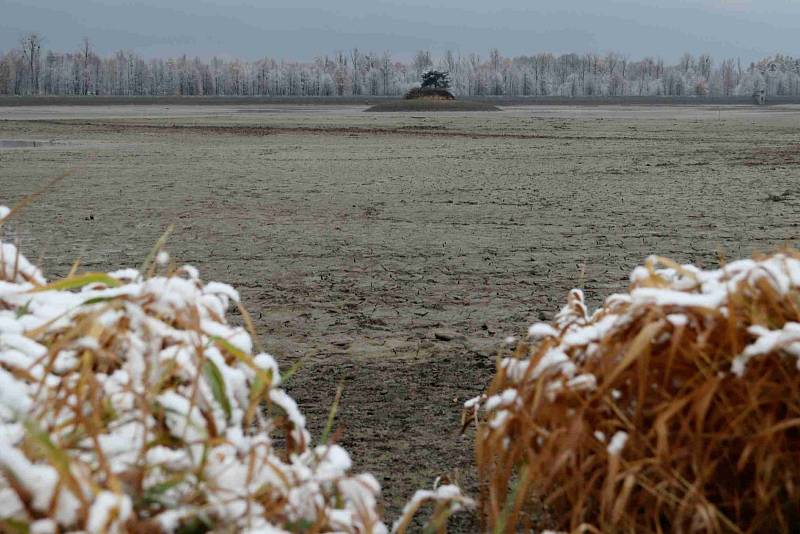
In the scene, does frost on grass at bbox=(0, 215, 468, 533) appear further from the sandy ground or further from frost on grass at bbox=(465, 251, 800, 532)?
the sandy ground

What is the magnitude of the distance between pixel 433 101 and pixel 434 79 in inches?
145

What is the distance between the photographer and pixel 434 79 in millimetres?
56156

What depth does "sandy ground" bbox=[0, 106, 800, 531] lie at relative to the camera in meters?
5.29

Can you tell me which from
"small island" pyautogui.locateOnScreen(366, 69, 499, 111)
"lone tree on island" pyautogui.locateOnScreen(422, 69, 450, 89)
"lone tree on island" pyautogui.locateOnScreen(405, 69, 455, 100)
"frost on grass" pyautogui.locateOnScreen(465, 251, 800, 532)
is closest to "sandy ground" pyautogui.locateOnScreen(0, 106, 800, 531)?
"frost on grass" pyautogui.locateOnScreen(465, 251, 800, 532)

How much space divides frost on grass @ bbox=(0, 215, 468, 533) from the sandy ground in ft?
3.96

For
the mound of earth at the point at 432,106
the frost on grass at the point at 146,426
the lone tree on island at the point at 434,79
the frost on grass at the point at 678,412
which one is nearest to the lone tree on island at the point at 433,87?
the lone tree on island at the point at 434,79

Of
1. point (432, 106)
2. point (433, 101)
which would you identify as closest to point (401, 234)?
point (432, 106)

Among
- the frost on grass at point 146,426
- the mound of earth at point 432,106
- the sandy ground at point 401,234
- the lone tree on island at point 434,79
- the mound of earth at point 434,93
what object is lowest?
the sandy ground at point 401,234

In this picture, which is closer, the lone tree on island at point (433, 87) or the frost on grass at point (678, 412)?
the frost on grass at point (678, 412)

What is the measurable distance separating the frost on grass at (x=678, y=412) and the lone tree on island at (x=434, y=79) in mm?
54559

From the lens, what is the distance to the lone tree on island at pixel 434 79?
184ft

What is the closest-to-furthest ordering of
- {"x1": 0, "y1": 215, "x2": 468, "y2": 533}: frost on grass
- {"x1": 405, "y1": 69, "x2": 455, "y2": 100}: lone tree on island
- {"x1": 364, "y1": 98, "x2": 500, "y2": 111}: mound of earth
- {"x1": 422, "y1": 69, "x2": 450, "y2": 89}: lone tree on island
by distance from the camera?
{"x1": 0, "y1": 215, "x2": 468, "y2": 533}: frost on grass
{"x1": 364, "y1": 98, "x2": 500, "y2": 111}: mound of earth
{"x1": 405, "y1": 69, "x2": 455, "y2": 100}: lone tree on island
{"x1": 422, "y1": 69, "x2": 450, "y2": 89}: lone tree on island

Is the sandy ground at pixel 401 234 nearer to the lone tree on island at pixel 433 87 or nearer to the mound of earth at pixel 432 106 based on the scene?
the mound of earth at pixel 432 106

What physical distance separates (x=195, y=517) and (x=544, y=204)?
1040cm
